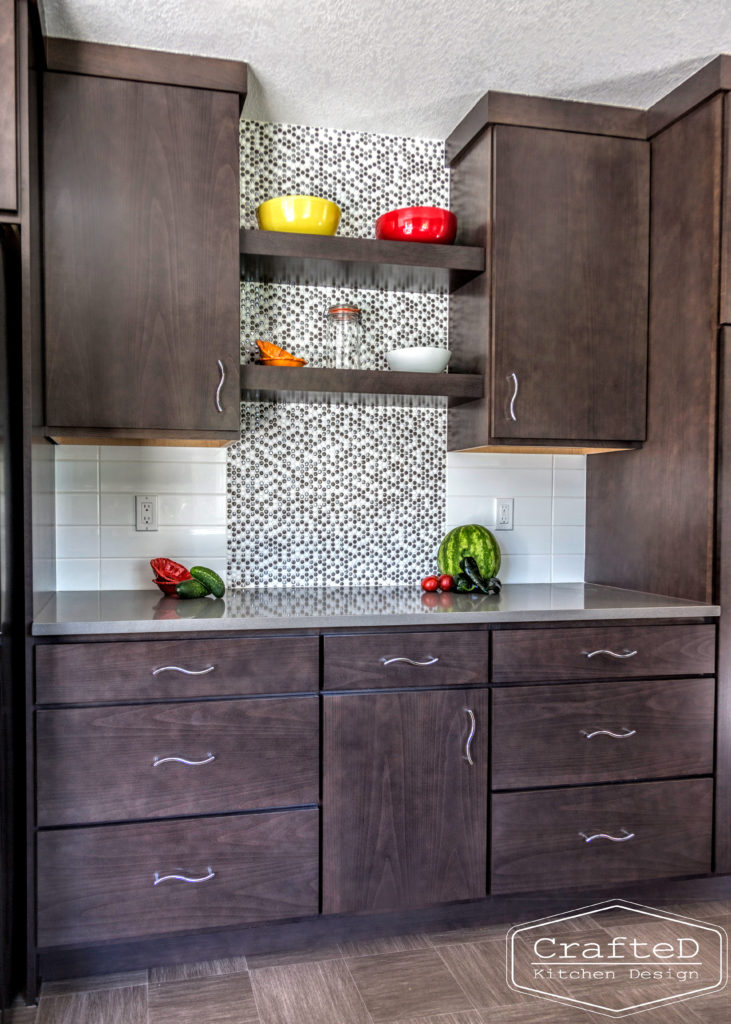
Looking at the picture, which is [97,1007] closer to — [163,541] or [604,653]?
[163,541]

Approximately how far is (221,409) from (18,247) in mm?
624

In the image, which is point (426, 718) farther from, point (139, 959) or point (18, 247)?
point (18, 247)

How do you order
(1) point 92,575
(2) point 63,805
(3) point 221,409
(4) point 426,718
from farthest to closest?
1. (1) point 92,575
2. (3) point 221,409
3. (4) point 426,718
4. (2) point 63,805

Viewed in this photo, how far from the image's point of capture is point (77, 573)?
2.32 m

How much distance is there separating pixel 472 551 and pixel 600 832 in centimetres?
88

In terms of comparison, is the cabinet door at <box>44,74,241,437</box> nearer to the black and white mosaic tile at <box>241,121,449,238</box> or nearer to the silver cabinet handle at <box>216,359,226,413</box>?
the silver cabinet handle at <box>216,359,226,413</box>

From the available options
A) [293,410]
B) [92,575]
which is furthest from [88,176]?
[92,575]

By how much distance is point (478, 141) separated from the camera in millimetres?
2363

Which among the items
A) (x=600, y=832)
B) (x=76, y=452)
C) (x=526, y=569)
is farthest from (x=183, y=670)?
(x=526, y=569)

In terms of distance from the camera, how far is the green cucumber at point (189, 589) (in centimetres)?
216

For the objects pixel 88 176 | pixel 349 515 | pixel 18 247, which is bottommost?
pixel 349 515

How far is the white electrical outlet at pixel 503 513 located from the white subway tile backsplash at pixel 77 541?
131 cm

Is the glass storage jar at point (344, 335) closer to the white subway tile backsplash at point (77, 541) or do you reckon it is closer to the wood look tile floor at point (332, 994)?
the white subway tile backsplash at point (77, 541)

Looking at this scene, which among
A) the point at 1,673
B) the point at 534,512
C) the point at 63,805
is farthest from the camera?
the point at 534,512
